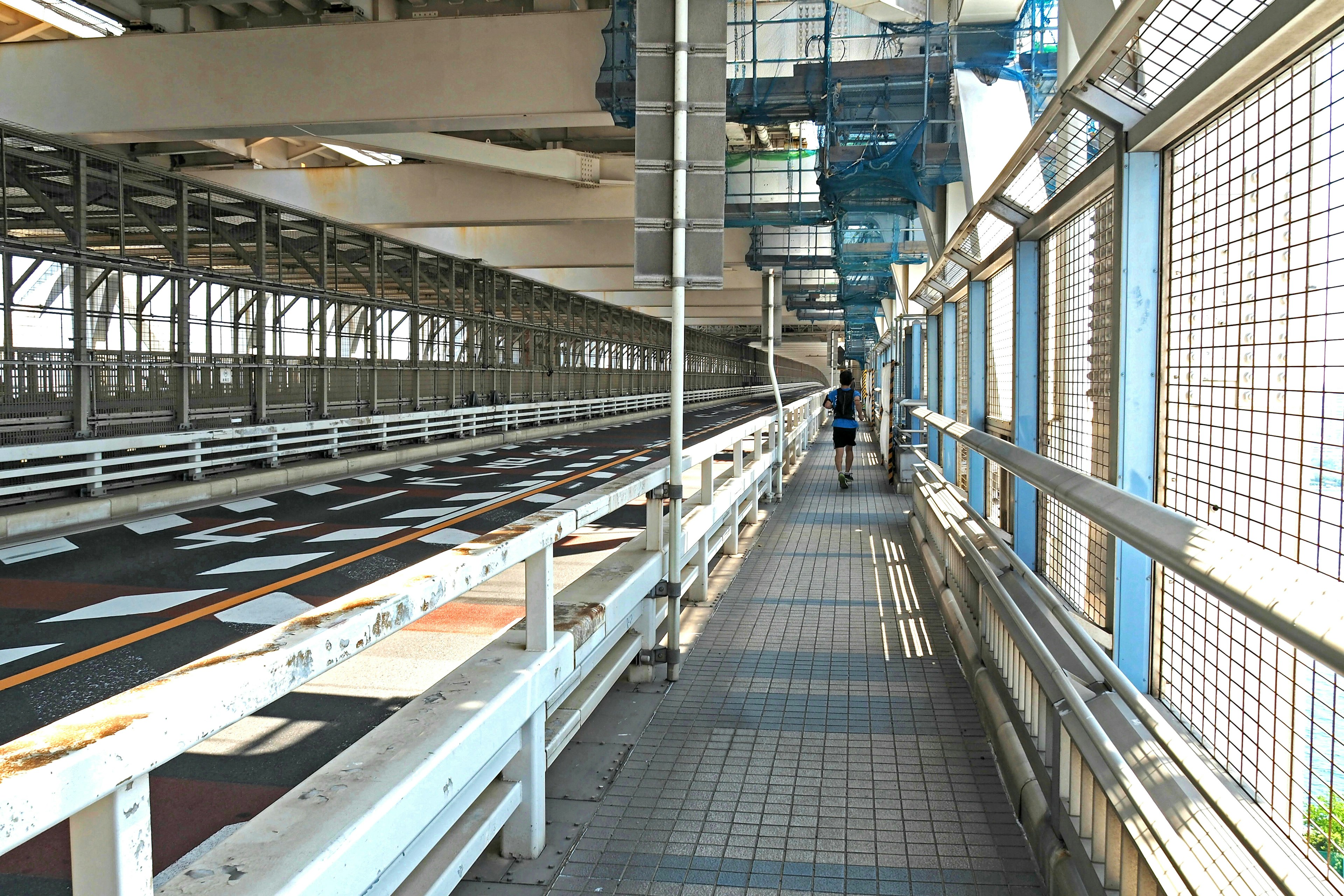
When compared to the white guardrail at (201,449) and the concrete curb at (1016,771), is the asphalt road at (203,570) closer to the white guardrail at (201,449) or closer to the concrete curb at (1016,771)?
the white guardrail at (201,449)

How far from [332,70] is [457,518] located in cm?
602

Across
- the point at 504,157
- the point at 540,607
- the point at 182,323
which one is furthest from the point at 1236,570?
the point at 182,323

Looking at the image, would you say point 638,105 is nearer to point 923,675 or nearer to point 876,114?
point 923,675

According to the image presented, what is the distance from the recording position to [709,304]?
45094mm

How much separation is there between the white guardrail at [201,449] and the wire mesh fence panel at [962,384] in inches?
419

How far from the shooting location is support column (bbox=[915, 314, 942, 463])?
12609 mm

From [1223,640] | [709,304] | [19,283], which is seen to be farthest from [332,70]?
[709,304]

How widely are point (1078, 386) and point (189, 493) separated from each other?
13851 millimetres

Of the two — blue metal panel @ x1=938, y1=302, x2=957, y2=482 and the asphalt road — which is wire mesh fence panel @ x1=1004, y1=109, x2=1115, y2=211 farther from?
blue metal panel @ x1=938, y1=302, x2=957, y2=482

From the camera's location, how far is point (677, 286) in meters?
6.24

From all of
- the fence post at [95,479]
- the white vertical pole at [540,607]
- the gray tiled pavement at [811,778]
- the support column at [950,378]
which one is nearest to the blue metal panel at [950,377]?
the support column at [950,378]

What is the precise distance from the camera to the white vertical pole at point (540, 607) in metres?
3.84

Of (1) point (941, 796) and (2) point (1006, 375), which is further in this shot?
(2) point (1006, 375)

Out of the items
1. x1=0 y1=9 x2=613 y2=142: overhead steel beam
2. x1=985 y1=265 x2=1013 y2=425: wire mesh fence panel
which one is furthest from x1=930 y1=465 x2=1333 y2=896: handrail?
x1=0 y1=9 x2=613 y2=142: overhead steel beam
